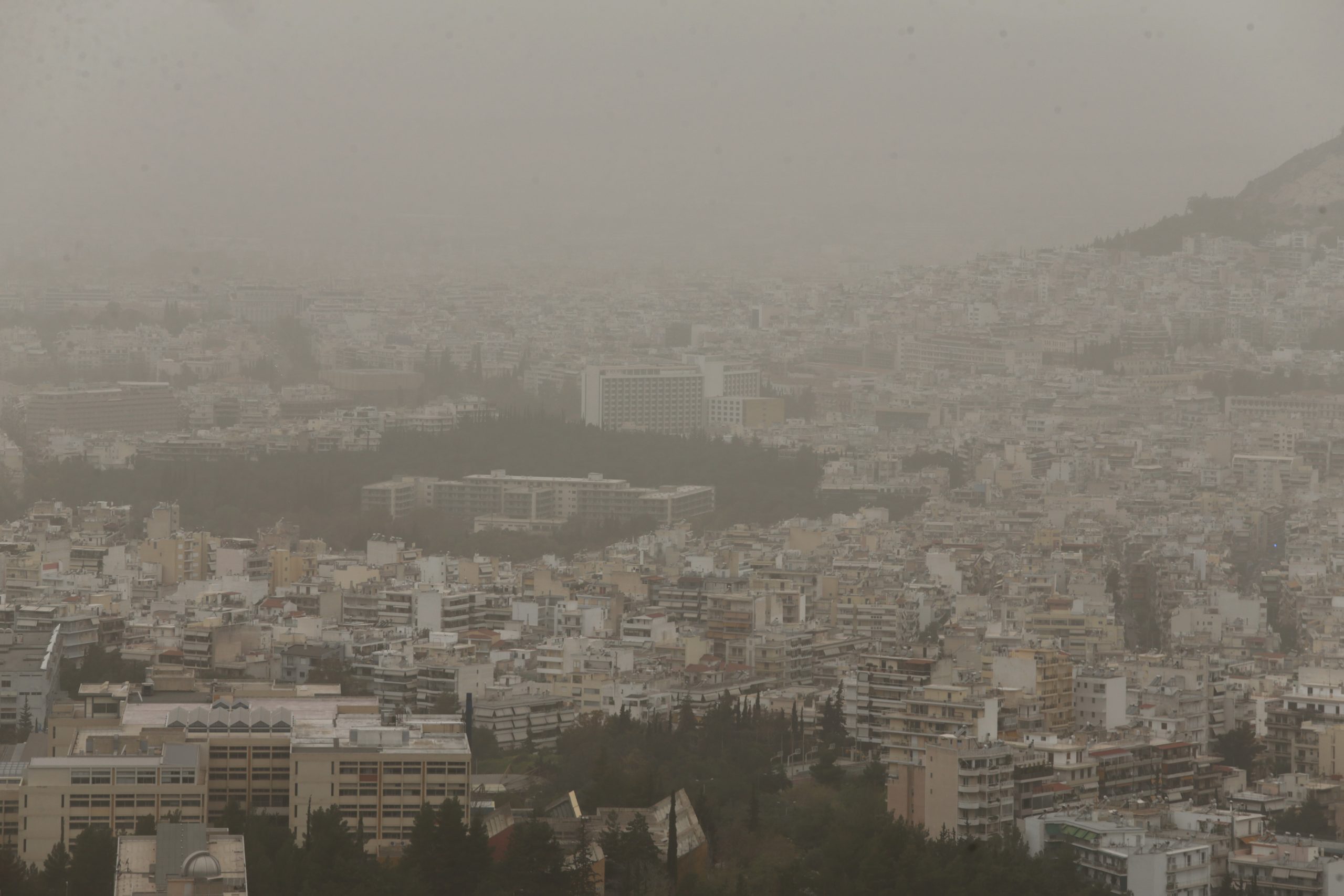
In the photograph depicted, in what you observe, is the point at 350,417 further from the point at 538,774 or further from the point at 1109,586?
the point at 538,774

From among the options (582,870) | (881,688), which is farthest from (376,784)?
(881,688)

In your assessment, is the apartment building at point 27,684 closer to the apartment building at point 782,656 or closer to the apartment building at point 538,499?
the apartment building at point 782,656

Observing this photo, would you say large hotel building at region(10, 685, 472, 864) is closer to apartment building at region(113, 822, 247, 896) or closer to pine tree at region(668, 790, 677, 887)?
pine tree at region(668, 790, 677, 887)

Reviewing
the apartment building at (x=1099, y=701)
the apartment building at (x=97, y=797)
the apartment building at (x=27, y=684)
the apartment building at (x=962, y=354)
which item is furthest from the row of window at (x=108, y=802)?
the apartment building at (x=962, y=354)

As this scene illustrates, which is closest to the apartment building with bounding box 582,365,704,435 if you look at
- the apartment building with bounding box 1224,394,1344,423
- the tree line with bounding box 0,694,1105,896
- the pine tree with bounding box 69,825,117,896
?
the apartment building with bounding box 1224,394,1344,423

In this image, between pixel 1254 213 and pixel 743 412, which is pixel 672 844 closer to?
pixel 743 412

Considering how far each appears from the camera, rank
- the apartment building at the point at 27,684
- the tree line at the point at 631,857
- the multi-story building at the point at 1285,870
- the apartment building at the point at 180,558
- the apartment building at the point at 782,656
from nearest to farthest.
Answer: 1. the tree line at the point at 631,857
2. the multi-story building at the point at 1285,870
3. the apartment building at the point at 27,684
4. the apartment building at the point at 782,656
5. the apartment building at the point at 180,558
